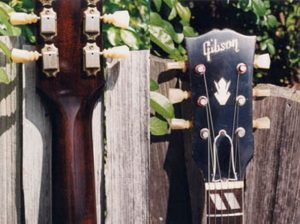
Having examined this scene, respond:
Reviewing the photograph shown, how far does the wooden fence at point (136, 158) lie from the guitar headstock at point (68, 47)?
94 millimetres

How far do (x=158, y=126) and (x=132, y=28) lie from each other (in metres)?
0.27

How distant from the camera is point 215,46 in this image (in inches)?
70.3

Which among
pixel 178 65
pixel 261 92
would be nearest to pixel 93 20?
pixel 178 65

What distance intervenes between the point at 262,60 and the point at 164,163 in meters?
Result: 0.39

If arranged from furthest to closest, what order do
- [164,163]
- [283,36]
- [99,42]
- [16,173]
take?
1. [283,36]
2. [164,163]
3. [16,173]
4. [99,42]

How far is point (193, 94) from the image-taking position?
1.79 metres

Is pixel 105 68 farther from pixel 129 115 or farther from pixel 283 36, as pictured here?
pixel 283 36

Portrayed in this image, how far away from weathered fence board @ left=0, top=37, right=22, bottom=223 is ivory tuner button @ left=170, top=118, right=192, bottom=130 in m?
0.39

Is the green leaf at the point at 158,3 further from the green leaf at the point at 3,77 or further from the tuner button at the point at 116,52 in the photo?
the green leaf at the point at 3,77

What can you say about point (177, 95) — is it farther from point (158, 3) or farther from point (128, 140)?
point (158, 3)

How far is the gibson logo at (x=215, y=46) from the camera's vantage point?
1.78 m

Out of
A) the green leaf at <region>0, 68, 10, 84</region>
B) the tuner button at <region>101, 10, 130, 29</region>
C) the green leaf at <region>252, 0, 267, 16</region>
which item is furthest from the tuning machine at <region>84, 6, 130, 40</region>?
the green leaf at <region>252, 0, 267, 16</region>

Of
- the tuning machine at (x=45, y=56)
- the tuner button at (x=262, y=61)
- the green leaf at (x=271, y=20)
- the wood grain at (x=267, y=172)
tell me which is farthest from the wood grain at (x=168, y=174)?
the green leaf at (x=271, y=20)

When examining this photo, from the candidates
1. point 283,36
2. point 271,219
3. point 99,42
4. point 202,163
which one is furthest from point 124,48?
Answer: point 283,36
